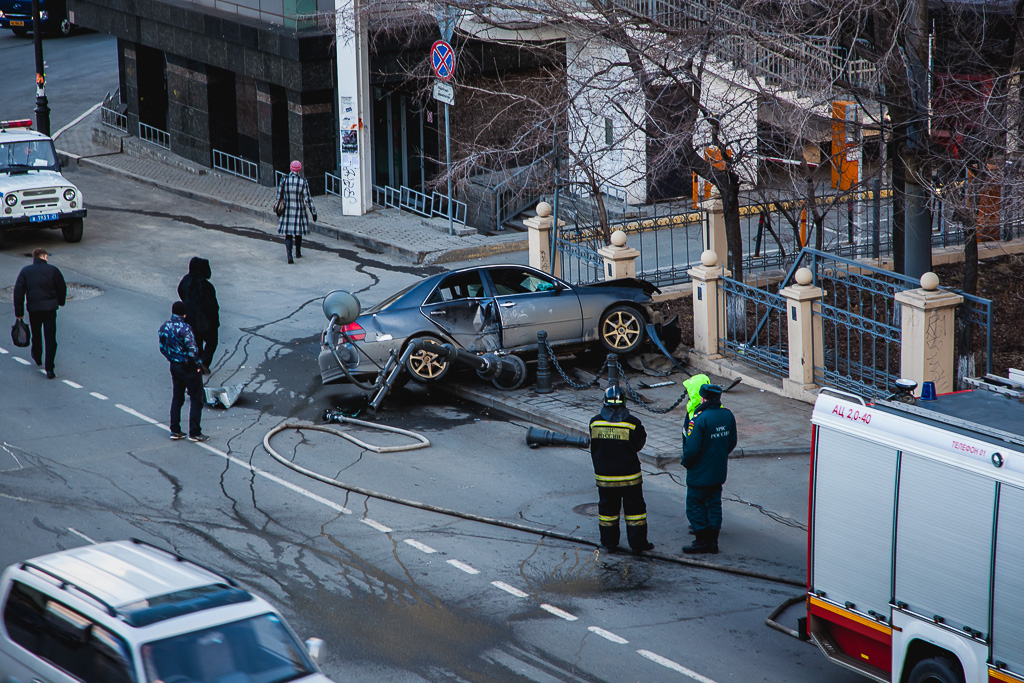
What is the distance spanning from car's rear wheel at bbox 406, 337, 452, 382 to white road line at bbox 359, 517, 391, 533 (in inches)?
135

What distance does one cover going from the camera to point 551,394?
585 inches

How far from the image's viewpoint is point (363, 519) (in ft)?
36.5

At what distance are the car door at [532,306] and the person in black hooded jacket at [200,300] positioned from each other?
355cm

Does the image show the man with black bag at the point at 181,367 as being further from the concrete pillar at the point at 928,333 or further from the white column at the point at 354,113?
the white column at the point at 354,113

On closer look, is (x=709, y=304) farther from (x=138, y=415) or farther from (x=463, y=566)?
(x=138, y=415)

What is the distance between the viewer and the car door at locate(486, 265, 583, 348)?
14.9m

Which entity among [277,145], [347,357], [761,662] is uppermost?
[277,145]

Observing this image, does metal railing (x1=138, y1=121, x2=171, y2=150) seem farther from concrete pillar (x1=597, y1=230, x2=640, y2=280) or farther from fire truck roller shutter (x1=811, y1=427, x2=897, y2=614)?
fire truck roller shutter (x1=811, y1=427, x2=897, y2=614)

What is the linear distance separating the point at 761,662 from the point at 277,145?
827 inches

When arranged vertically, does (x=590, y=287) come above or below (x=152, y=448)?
above

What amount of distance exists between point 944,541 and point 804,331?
283 inches

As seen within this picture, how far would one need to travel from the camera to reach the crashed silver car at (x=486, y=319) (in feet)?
47.2

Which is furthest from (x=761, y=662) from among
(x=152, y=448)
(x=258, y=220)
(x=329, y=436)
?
(x=258, y=220)

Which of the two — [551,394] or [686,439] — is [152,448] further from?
[686,439]
